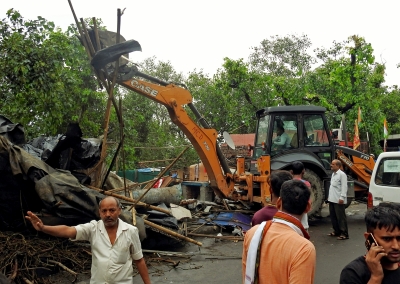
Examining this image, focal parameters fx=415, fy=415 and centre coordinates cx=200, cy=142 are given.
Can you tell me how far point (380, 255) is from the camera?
1.91 m

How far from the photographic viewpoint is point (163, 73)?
31.0 meters

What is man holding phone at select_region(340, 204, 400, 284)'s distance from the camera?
192cm

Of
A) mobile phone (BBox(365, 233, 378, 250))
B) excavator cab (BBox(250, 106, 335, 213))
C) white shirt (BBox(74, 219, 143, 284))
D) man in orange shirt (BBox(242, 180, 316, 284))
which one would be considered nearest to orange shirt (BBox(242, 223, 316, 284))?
man in orange shirt (BBox(242, 180, 316, 284))

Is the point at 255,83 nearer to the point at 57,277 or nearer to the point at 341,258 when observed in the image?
the point at 341,258

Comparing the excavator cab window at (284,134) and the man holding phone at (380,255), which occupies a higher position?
the excavator cab window at (284,134)

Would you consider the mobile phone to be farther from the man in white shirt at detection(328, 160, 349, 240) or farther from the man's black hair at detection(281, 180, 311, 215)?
the man in white shirt at detection(328, 160, 349, 240)

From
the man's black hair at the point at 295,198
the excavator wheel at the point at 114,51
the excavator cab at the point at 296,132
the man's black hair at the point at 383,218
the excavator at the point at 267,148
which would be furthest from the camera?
the excavator cab at the point at 296,132

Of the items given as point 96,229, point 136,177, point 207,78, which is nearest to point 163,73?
point 207,78

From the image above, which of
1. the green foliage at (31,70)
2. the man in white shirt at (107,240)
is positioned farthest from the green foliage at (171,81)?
the man in white shirt at (107,240)

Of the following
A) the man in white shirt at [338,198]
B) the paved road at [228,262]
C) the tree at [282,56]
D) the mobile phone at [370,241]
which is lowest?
the paved road at [228,262]

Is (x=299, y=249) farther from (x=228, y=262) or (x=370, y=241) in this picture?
(x=228, y=262)

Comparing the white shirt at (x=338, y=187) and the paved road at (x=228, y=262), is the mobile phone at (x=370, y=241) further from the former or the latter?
the white shirt at (x=338, y=187)

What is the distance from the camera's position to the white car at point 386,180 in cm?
706

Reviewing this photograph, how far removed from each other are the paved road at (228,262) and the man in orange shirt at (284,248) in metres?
3.63
